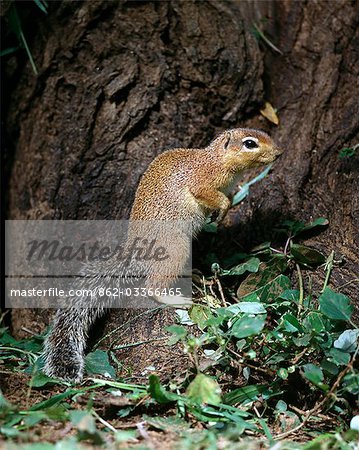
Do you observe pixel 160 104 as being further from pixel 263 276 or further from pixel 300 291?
pixel 300 291

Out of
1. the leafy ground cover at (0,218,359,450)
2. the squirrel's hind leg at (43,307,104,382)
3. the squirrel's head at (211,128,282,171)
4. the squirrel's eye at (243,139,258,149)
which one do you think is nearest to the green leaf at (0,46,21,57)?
the squirrel's head at (211,128,282,171)

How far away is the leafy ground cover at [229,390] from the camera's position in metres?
2.46

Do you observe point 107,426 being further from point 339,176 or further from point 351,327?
point 339,176

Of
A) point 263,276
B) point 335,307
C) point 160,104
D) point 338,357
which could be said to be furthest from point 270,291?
point 160,104

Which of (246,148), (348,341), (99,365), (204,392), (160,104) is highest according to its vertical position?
(160,104)

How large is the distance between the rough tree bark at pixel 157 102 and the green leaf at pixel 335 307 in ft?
3.26

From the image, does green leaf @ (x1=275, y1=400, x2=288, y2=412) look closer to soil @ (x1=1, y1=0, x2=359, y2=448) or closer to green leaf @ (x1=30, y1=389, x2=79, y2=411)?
green leaf @ (x1=30, y1=389, x2=79, y2=411)

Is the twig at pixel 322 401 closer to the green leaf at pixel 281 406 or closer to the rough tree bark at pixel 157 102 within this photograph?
the green leaf at pixel 281 406

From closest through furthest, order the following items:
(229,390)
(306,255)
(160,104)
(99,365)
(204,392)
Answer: (204,392) → (229,390) → (99,365) → (306,255) → (160,104)

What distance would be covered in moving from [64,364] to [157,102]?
188 centimetres

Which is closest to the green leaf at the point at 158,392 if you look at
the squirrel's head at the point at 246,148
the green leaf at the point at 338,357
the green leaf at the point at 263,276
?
the green leaf at the point at 338,357

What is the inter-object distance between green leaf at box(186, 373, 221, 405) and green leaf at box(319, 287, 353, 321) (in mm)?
636

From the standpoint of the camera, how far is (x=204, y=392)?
2.51 m

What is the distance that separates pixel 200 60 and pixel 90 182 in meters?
1.12
